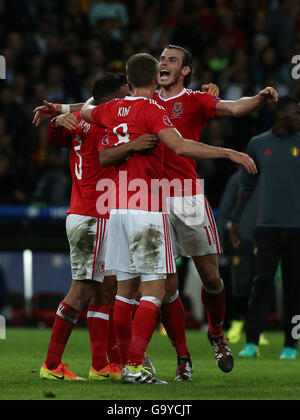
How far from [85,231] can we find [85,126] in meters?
0.74

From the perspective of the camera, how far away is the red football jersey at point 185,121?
21.9 ft

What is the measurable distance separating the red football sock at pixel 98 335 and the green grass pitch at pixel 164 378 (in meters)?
0.34

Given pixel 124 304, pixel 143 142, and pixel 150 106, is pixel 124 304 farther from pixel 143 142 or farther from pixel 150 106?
pixel 150 106

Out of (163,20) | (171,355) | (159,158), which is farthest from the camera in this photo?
(163,20)

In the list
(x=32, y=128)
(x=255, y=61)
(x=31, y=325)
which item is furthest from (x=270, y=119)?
(x=31, y=325)

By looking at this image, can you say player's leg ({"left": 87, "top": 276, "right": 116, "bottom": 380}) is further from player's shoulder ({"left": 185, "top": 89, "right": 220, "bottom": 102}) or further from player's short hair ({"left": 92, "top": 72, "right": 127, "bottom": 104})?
player's shoulder ({"left": 185, "top": 89, "right": 220, "bottom": 102})

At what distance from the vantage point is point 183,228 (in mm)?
6691

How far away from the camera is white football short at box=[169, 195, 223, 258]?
21.8ft

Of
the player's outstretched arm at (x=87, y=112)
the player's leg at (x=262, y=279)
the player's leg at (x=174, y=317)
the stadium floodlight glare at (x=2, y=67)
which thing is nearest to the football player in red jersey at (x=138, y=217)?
the player's outstretched arm at (x=87, y=112)

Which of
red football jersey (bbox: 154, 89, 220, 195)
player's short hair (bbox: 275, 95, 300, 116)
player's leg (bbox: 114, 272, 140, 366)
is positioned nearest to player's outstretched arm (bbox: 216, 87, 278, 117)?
red football jersey (bbox: 154, 89, 220, 195)

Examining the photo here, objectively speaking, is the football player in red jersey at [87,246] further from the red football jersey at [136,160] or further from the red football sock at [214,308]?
the red football sock at [214,308]

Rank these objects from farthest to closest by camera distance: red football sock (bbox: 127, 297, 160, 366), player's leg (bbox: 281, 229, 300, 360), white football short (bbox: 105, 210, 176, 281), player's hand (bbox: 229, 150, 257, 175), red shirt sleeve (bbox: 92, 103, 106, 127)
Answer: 1. player's leg (bbox: 281, 229, 300, 360)
2. red shirt sleeve (bbox: 92, 103, 106, 127)
3. white football short (bbox: 105, 210, 176, 281)
4. red football sock (bbox: 127, 297, 160, 366)
5. player's hand (bbox: 229, 150, 257, 175)

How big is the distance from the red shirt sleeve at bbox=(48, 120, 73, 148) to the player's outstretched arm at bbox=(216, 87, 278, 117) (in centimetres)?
110
